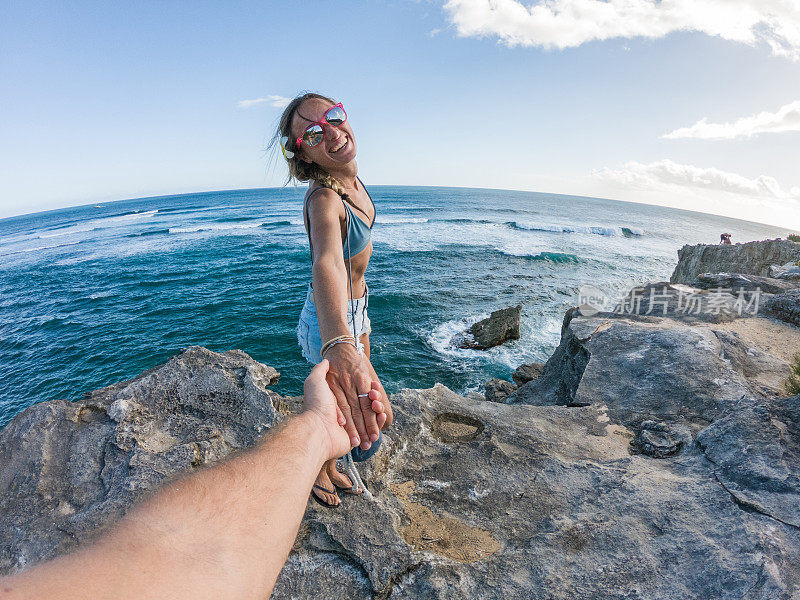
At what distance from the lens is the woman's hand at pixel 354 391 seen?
1.67 metres

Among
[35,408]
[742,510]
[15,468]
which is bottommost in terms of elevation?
[742,510]

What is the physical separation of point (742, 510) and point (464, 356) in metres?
10.0

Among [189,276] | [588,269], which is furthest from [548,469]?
[588,269]

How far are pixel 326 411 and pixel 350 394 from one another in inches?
7.8

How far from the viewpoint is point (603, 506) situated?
2883 mm

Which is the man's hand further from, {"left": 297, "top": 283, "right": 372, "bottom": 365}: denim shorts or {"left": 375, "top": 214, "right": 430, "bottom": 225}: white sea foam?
{"left": 375, "top": 214, "right": 430, "bottom": 225}: white sea foam

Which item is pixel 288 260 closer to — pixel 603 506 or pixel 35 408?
pixel 35 408

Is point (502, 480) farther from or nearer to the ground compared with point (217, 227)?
nearer to the ground

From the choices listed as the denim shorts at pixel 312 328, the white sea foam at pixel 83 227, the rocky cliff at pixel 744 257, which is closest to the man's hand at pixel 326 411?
the denim shorts at pixel 312 328

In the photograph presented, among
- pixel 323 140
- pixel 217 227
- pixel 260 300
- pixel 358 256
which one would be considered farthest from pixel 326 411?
pixel 217 227

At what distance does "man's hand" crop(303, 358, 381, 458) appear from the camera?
4.76ft

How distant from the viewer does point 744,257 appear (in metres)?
14.9

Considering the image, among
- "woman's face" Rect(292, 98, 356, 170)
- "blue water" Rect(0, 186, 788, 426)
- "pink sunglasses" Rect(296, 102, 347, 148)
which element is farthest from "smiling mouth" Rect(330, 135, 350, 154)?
"blue water" Rect(0, 186, 788, 426)

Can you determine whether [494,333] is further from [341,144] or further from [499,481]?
[341,144]
